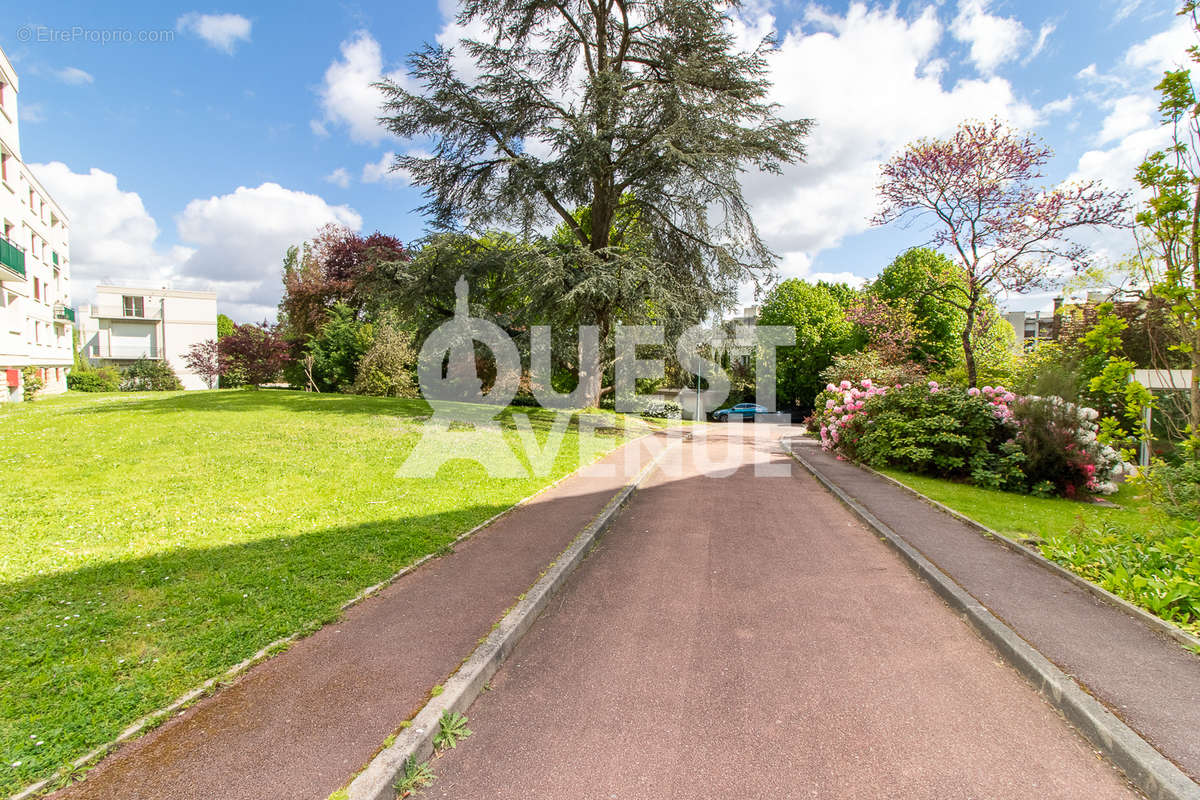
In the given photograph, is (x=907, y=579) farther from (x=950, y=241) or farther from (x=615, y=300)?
(x=950, y=241)

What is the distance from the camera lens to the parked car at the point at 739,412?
3862 cm

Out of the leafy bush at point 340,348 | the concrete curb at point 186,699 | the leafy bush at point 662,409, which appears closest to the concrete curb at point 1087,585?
the concrete curb at point 186,699

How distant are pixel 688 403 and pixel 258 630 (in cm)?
3581

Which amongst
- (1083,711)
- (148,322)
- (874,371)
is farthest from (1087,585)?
(148,322)

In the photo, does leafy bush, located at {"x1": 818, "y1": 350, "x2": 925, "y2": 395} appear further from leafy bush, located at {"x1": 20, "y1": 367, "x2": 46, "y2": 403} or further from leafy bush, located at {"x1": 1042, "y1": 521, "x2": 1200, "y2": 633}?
leafy bush, located at {"x1": 20, "y1": 367, "x2": 46, "y2": 403}

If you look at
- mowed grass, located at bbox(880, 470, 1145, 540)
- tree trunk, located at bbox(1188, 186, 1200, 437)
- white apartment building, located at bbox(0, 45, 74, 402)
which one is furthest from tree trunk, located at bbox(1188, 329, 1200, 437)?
white apartment building, located at bbox(0, 45, 74, 402)

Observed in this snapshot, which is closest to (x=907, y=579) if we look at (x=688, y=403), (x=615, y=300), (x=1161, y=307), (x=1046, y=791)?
(x=1046, y=791)

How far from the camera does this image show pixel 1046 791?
256cm

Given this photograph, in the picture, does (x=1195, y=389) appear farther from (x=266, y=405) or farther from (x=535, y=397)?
(x=535, y=397)

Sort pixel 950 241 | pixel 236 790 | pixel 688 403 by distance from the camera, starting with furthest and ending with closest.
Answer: pixel 688 403 → pixel 950 241 → pixel 236 790

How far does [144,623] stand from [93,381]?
45113 millimetres

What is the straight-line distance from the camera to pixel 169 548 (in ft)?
17.3

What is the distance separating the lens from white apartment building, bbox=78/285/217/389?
5019 cm

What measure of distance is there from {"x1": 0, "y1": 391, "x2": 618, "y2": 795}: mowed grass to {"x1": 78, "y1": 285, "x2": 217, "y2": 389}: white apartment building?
48.2 m
